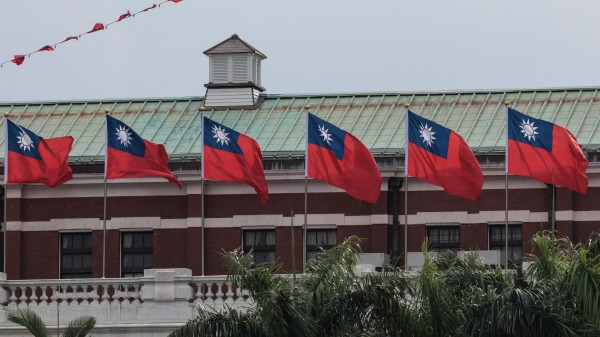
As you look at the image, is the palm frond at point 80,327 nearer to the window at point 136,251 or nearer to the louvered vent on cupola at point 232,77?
the window at point 136,251

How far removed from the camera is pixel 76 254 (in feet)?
213

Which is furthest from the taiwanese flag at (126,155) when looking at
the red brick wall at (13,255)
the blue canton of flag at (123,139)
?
the red brick wall at (13,255)

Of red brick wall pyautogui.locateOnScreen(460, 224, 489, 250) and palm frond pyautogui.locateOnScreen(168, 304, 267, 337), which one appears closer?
palm frond pyautogui.locateOnScreen(168, 304, 267, 337)

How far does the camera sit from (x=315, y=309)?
4475 centimetres

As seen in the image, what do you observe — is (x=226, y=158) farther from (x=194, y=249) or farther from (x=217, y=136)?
(x=194, y=249)

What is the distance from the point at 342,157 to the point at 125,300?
22.5ft

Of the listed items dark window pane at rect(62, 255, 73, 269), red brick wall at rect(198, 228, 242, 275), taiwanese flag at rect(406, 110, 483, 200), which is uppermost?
taiwanese flag at rect(406, 110, 483, 200)

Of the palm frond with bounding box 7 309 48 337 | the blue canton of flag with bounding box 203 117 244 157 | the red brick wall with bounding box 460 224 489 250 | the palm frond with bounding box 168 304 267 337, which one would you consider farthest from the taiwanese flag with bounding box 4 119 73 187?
the palm frond with bounding box 168 304 267 337

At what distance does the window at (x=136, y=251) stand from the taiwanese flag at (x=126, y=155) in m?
7.86

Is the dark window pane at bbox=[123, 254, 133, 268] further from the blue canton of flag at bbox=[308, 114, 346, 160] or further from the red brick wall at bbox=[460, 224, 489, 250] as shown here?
the blue canton of flag at bbox=[308, 114, 346, 160]

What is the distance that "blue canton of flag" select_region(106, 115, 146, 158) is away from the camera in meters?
56.6

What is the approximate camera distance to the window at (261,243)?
211 ft

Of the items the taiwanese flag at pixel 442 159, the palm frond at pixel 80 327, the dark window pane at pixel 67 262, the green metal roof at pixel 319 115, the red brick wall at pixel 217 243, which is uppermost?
the green metal roof at pixel 319 115

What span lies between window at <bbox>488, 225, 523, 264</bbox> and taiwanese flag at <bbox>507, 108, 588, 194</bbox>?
1000 centimetres
